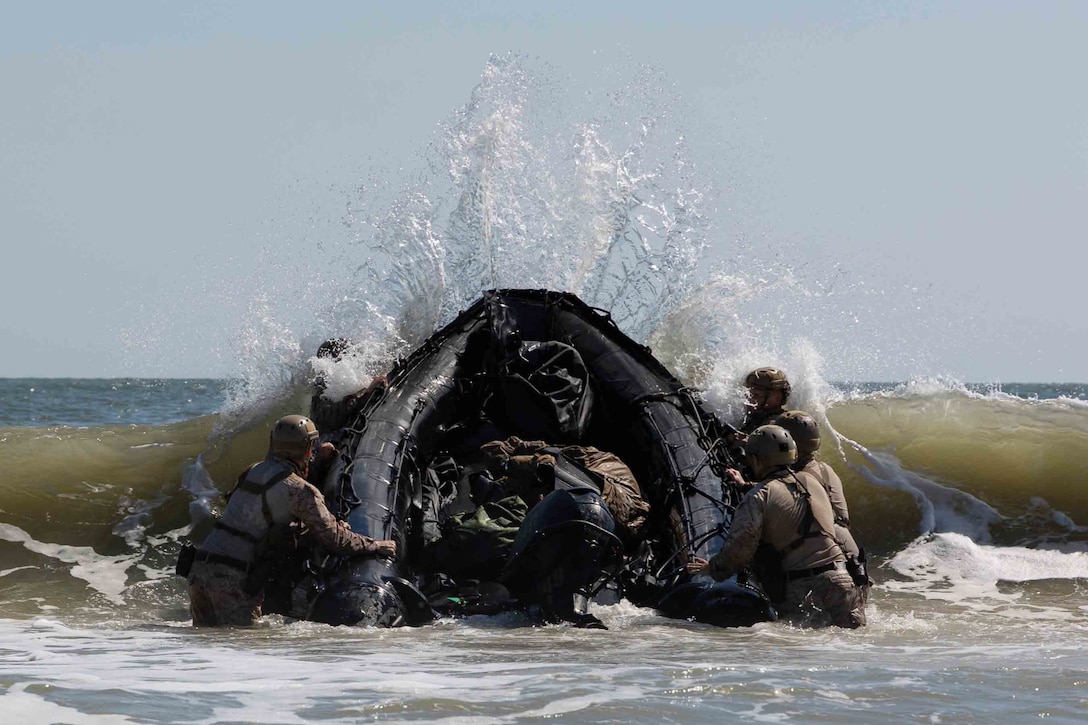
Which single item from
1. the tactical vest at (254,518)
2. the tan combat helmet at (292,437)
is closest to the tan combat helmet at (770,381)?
the tan combat helmet at (292,437)

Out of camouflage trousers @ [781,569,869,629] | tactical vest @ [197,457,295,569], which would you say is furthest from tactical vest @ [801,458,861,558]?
tactical vest @ [197,457,295,569]

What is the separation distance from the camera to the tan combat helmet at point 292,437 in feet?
24.6

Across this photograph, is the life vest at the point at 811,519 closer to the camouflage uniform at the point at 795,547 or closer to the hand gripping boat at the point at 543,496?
the camouflage uniform at the point at 795,547

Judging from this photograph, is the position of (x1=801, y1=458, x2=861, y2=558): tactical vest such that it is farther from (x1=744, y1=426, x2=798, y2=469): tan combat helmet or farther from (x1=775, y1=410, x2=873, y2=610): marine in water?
(x1=744, y1=426, x2=798, y2=469): tan combat helmet

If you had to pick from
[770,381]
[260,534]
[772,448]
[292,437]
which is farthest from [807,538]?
[260,534]

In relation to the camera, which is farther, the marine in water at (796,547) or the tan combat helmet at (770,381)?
the tan combat helmet at (770,381)

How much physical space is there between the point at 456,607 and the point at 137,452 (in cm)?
735

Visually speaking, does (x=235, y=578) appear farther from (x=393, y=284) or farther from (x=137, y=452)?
(x=137, y=452)

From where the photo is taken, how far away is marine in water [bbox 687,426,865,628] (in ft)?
24.0

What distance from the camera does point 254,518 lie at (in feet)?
24.6

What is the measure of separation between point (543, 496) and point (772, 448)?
140 centimetres

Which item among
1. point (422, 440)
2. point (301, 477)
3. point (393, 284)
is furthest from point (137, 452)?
point (301, 477)

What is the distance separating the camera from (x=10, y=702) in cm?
531

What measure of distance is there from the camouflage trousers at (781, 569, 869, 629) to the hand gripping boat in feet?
0.64
